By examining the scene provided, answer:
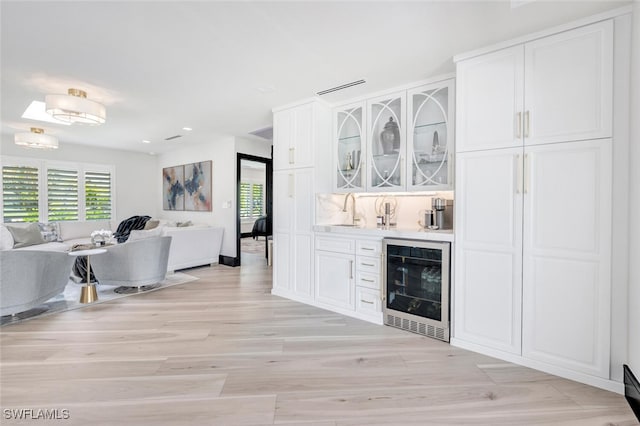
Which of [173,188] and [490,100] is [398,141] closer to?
[490,100]

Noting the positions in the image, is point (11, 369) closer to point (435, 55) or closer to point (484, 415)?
point (484, 415)

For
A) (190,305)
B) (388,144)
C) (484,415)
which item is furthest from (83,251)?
(484,415)

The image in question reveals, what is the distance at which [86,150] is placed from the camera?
21.5 feet

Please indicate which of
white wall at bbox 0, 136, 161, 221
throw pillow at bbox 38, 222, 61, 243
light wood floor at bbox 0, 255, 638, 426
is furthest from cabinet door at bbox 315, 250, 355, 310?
white wall at bbox 0, 136, 161, 221

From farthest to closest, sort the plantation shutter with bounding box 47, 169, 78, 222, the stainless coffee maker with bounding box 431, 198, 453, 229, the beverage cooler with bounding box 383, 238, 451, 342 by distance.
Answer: the plantation shutter with bounding box 47, 169, 78, 222, the stainless coffee maker with bounding box 431, 198, 453, 229, the beverage cooler with bounding box 383, 238, 451, 342

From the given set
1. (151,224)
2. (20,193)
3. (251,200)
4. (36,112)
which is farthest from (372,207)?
(251,200)

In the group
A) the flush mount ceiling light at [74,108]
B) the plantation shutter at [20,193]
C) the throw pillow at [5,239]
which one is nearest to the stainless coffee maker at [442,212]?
the flush mount ceiling light at [74,108]

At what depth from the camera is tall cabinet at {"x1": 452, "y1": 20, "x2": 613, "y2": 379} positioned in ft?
6.54

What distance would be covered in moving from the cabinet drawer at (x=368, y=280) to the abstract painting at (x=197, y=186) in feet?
14.0

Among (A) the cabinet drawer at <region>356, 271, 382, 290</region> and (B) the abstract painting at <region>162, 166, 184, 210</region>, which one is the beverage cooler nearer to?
(A) the cabinet drawer at <region>356, 271, 382, 290</region>

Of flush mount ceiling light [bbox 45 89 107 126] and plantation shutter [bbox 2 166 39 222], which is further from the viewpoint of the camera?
plantation shutter [bbox 2 166 39 222]

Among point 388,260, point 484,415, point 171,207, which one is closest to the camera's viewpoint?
point 484,415

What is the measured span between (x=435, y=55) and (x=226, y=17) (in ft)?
5.75

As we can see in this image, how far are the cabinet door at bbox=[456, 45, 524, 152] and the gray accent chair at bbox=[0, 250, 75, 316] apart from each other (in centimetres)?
430
